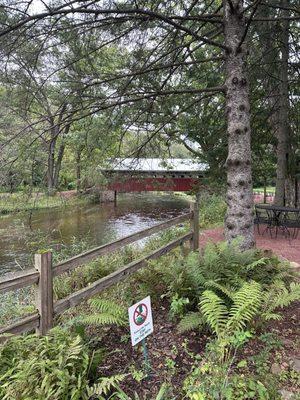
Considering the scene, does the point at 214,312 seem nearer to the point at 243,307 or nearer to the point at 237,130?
the point at 243,307

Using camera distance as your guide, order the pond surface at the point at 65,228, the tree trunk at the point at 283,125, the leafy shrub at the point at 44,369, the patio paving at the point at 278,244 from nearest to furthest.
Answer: the leafy shrub at the point at 44,369 → the patio paving at the point at 278,244 → the tree trunk at the point at 283,125 → the pond surface at the point at 65,228

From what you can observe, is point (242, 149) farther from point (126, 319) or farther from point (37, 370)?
point (37, 370)

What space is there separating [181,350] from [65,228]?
1153cm

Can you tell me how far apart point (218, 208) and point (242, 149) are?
804cm

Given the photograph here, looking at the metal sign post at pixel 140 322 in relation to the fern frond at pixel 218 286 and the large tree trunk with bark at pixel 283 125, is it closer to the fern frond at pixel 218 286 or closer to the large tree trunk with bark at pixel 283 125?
the fern frond at pixel 218 286

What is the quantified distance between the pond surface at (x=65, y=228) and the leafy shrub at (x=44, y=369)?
4.37m

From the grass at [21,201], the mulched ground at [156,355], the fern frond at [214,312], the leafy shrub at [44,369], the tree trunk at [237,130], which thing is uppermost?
the tree trunk at [237,130]

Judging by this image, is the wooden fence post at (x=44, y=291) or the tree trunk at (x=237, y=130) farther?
the tree trunk at (x=237, y=130)

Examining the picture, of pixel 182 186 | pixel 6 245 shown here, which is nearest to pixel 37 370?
pixel 6 245

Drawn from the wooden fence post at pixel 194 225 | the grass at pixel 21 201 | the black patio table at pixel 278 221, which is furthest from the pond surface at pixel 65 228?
the black patio table at pixel 278 221

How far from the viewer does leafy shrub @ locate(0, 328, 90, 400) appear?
1.75 meters

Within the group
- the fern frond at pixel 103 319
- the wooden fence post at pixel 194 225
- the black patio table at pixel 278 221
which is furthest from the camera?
the black patio table at pixel 278 221

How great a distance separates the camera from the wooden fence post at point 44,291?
2.42m

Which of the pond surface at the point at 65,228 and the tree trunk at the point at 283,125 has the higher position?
the tree trunk at the point at 283,125
